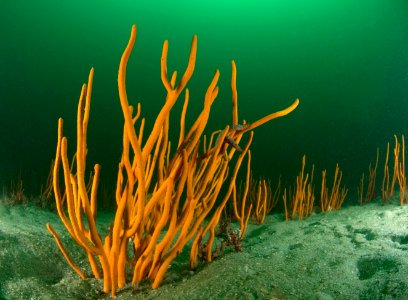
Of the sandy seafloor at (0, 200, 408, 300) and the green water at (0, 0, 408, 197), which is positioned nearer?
the sandy seafloor at (0, 200, 408, 300)

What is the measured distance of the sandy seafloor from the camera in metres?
1.19

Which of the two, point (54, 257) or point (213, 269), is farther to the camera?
point (54, 257)

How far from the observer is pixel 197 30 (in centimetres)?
1695

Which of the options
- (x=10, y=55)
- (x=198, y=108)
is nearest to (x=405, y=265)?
(x=198, y=108)

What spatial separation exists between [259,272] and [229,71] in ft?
50.9

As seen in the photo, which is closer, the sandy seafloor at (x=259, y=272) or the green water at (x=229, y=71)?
the sandy seafloor at (x=259, y=272)

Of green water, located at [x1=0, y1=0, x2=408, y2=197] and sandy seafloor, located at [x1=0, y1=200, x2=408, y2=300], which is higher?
green water, located at [x1=0, y1=0, x2=408, y2=197]

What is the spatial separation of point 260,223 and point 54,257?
2.18m

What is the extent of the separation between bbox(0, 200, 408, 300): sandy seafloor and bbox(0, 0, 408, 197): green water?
9769 mm

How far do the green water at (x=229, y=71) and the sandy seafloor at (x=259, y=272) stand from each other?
385 inches

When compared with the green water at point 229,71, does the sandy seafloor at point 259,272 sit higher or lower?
lower

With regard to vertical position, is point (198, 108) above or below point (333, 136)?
above

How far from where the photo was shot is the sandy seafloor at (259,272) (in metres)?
1.19

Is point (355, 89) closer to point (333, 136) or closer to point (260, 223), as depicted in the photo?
point (333, 136)
